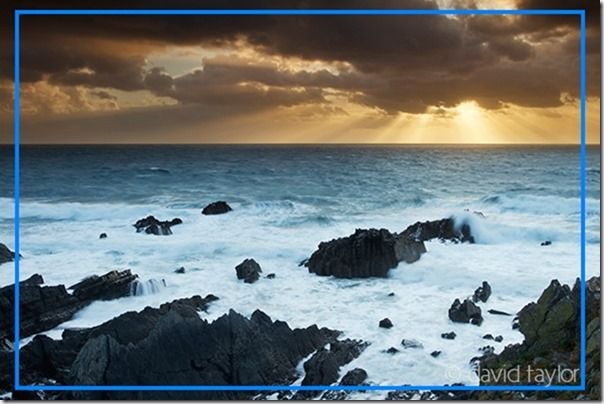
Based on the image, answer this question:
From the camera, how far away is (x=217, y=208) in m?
8.37

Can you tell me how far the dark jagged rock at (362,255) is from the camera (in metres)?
8.09

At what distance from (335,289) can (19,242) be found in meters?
3.66

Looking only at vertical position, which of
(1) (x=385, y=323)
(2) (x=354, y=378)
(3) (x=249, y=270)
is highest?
(3) (x=249, y=270)

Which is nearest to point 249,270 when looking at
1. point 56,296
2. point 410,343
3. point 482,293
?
point 410,343

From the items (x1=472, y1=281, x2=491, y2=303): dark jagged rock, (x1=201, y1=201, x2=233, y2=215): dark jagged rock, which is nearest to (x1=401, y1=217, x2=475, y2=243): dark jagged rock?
(x1=472, y1=281, x2=491, y2=303): dark jagged rock

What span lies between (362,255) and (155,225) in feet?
8.31

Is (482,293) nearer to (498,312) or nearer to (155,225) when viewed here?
(498,312)

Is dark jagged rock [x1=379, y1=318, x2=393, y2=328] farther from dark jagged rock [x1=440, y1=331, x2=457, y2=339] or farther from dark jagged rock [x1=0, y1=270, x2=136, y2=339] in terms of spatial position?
dark jagged rock [x1=0, y1=270, x2=136, y2=339]

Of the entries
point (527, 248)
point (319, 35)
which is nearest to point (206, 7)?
point (319, 35)

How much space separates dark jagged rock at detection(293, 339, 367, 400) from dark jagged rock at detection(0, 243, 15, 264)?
347cm

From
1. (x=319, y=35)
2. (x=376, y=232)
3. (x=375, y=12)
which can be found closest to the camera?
(x=375, y=12)

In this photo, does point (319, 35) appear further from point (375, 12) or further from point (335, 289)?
point (335, 289)

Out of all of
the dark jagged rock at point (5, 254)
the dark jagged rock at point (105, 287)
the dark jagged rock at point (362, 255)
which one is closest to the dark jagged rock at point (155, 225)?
the dark jagged rock at point (105, 287)

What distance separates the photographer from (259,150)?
339 inches
